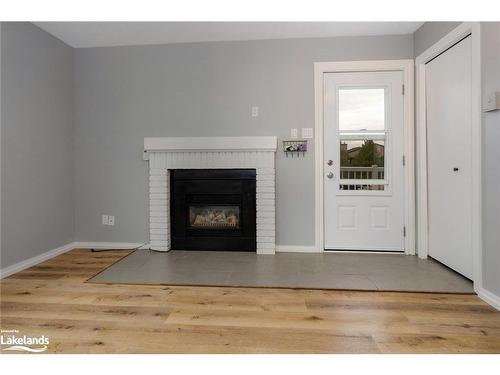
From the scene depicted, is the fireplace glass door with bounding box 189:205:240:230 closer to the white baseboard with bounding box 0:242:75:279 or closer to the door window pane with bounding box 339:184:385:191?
the door window pane with bounding box 339:184:385:191

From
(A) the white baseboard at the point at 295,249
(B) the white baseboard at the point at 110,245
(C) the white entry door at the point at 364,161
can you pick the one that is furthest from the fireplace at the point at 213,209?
(C) the white entry door at the point at 364,161

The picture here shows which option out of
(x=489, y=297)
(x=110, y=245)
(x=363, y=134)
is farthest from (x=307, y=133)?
(x=110, y=245)

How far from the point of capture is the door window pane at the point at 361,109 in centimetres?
297

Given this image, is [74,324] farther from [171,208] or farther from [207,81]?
[207,81]

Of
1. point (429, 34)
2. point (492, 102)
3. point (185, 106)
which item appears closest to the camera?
point (492, 102)

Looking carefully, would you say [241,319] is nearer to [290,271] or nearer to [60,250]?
[290,271]

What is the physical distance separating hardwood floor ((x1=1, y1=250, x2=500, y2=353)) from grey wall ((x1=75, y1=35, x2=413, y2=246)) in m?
1.14

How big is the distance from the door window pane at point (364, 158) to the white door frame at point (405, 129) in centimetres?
25

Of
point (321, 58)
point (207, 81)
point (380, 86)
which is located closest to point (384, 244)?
point (380, 86)

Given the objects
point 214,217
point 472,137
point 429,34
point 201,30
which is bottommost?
point 214,217

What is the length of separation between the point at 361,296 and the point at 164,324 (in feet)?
4.54

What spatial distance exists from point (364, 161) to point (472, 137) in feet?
3.37

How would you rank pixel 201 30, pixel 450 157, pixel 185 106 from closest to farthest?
1. pixel 450 157
2. pixel 201 30
3. pixel 185 106

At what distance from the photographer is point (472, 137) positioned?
6.80 feet
